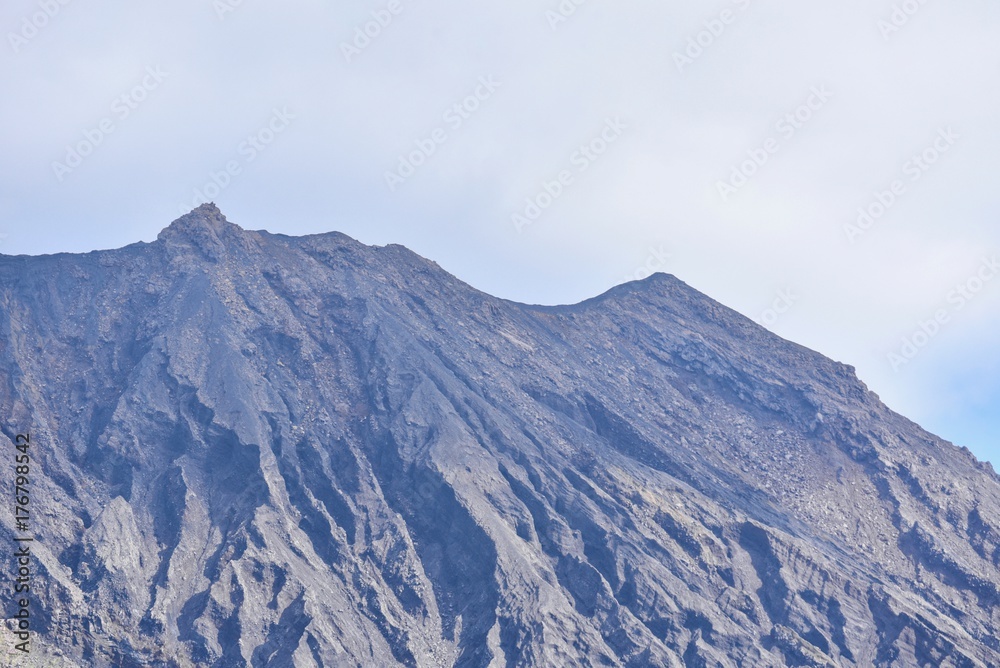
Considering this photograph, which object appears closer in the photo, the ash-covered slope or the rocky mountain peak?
the ash-covered slope

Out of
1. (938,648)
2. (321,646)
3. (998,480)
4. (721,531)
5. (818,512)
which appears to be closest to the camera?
(321,646)

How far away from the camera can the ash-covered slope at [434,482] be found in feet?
282

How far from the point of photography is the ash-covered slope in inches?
3388

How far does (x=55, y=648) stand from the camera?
75938 millimetres

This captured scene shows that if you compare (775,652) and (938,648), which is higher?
(938,648)

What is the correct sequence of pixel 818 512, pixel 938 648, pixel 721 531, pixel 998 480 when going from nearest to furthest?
pixel 938 648 < pixel 721 531 < pixel 818 512 < pixel 998 480

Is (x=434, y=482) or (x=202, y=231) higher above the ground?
(x=202, y=231)

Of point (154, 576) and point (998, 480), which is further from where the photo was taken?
point (998, 480)

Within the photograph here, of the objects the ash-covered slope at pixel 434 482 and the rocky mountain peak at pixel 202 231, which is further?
the rocky mountain peak at pixel 202 231

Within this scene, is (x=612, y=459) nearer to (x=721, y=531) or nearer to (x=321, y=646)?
(x=721, y=531)

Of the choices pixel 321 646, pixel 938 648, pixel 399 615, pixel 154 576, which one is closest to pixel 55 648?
pixel 154 576

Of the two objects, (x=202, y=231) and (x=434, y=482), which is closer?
(x=434, y=482)

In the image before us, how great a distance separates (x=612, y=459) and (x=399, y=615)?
29.3 meters

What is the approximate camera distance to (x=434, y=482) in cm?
9950
